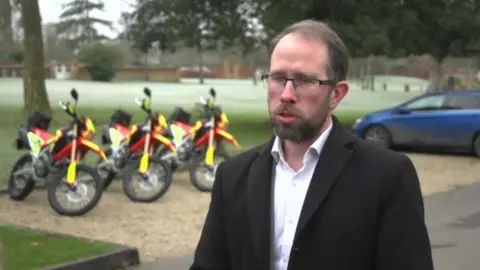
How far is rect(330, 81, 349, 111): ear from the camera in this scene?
2.10 metres

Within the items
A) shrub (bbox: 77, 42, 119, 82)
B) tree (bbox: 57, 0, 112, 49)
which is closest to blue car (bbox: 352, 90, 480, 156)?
shrub (bbox: 77, 42, 119, 82)

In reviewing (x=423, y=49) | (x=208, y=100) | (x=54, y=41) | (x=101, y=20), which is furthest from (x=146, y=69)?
(x=208, y=100)

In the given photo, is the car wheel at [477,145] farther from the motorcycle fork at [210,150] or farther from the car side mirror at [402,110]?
the motorcycle fork at [210,150]

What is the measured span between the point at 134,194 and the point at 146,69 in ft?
235

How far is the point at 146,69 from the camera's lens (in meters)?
80.9

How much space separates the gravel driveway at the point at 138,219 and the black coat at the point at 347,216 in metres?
5.30

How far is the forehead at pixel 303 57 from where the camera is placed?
6.71 ft

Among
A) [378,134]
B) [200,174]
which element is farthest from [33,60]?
[200,174]

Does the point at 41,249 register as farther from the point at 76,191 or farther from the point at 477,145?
the point at 477,145

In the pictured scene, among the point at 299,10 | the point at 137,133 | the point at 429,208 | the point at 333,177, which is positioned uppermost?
the point at 299,10

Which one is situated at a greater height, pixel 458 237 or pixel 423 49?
pixel 423 49

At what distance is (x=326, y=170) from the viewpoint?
2059mm

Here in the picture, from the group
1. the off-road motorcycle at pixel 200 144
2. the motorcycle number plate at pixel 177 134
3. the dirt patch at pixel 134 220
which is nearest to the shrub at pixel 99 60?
the off-road motorcycle at pixel 200 144

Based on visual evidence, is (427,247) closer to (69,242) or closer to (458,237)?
(69,242)
